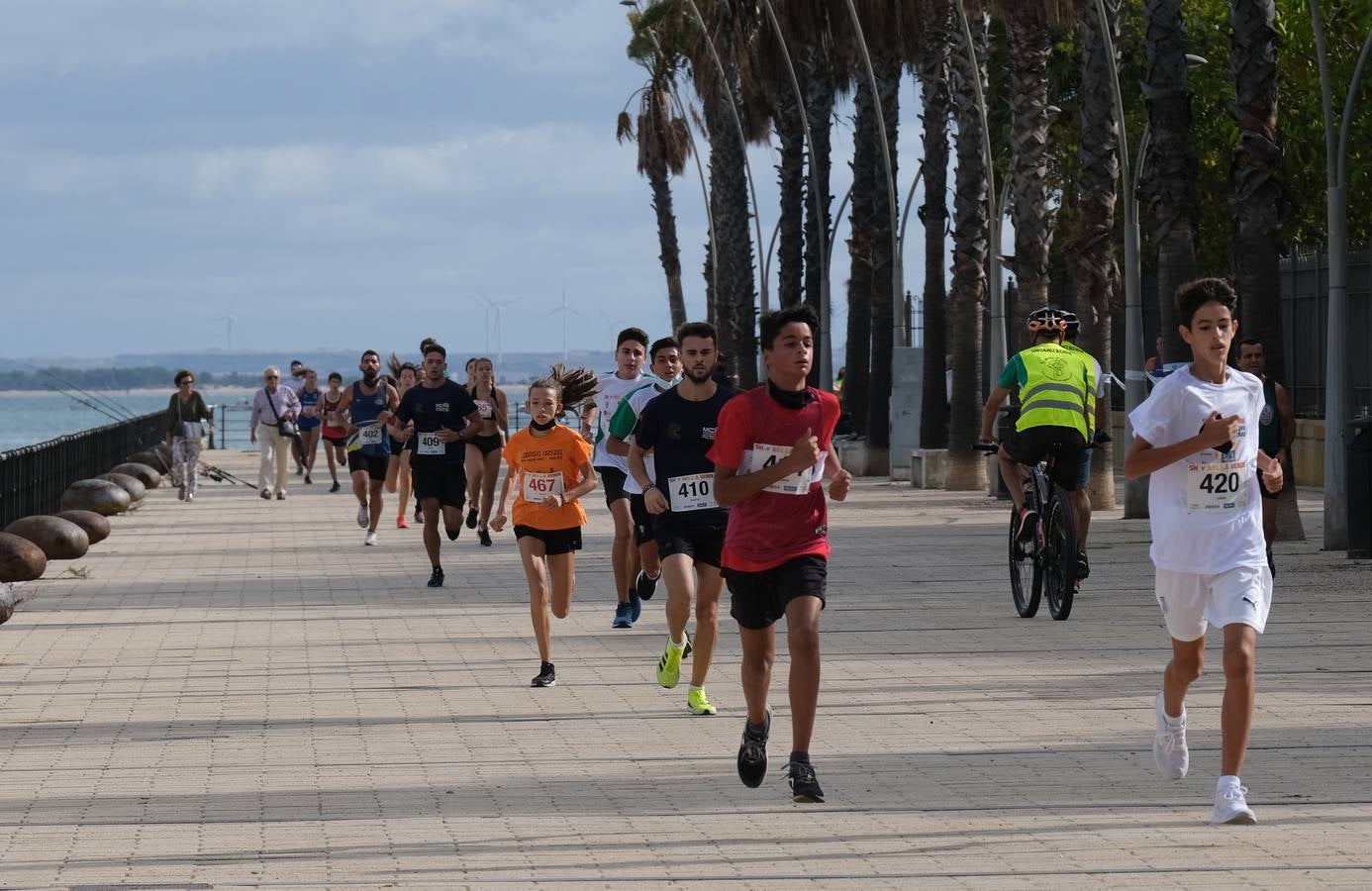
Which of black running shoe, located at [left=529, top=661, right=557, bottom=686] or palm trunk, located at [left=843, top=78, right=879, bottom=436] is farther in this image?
palm trunk, located at [left=843, top=78, right=879, bottom=436]

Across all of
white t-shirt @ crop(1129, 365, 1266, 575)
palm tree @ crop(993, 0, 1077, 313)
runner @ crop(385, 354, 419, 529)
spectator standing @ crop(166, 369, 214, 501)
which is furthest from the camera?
spectator standing @ crop(166, 369, 214, 501)

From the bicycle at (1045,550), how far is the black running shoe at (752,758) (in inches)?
239

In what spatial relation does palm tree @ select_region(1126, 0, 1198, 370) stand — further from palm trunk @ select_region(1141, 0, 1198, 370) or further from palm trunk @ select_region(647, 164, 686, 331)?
palm trunk @ select_region(647, 164, 686, 331)

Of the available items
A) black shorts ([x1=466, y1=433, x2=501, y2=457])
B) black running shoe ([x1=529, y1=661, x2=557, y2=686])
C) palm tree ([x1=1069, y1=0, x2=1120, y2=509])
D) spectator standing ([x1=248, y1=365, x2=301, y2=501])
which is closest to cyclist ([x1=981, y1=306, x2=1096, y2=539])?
black running shoe ([x1=529, y1=661, x2=557, y2=686])

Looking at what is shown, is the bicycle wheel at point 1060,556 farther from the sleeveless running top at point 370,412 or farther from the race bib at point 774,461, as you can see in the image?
the sleeveless running top at point 370,412

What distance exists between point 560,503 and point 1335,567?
26.0ft

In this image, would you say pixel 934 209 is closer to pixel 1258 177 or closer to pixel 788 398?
pixel 1258 177

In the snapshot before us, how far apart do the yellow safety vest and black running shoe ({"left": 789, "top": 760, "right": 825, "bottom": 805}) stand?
662cm

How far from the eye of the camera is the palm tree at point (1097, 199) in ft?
80.3

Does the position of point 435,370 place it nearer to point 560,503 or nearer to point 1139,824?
point 560,503

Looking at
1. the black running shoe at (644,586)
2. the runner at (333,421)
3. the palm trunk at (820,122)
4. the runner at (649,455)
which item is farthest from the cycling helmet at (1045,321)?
the palm trunk at (820,122)

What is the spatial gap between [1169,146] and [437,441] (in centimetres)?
772

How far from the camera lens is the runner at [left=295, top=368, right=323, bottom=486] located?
3822cm

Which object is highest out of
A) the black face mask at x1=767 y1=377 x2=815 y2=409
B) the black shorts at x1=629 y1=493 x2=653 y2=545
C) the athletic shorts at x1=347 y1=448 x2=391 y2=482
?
the black face mask at x1=767 y1=377 x2=815 y2=409
